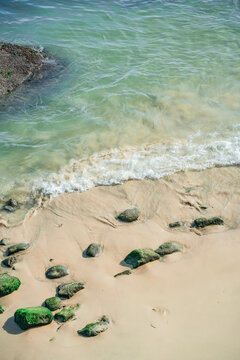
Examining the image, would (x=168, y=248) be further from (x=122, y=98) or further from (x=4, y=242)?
(x=122, y=98)

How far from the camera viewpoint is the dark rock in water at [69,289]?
15.9 feet

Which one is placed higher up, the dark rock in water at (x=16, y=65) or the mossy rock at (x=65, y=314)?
the dark rock in water at (x=16, y=65)

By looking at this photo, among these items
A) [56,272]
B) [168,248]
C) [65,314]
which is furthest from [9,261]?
[168,248]

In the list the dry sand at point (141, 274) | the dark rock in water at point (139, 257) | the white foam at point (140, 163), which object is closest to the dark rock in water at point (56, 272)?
the dry sand at point (141, 274)

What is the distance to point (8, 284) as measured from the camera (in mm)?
4922

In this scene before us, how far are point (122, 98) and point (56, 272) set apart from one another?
600 cm

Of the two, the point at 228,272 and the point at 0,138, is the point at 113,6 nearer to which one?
the point at 0,138

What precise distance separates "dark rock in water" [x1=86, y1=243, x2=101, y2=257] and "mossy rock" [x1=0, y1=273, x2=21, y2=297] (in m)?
1.10

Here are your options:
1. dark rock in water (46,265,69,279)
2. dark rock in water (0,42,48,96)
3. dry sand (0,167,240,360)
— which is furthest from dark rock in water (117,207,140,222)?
dark rock in water (0,42,48,96)

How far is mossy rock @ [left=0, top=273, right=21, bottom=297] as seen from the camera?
192 inches

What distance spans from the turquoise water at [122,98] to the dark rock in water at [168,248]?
2.04 metres

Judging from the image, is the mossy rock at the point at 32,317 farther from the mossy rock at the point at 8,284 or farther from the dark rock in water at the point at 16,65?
the dark rock in water at the point at 16,65

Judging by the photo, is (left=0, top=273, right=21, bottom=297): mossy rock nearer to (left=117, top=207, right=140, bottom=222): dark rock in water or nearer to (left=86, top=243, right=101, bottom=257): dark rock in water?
(left=86, top=243, right=101, bottom=257): dark rock in water

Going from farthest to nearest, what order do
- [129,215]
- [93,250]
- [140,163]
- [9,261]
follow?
[140,163] < [129,215] < [93,250] < [9,261]
